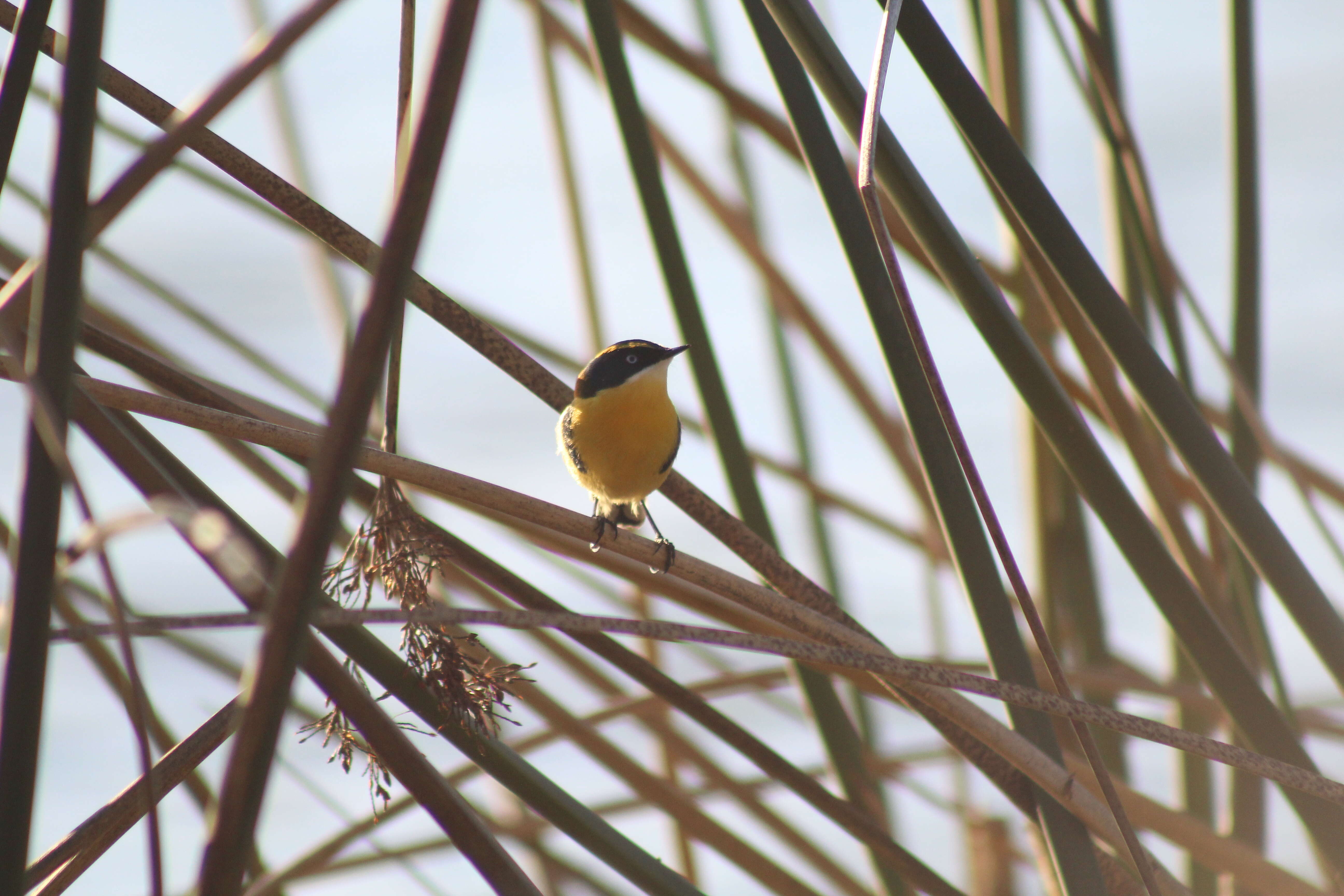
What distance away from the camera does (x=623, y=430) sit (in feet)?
6.84

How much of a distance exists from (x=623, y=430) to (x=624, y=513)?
44cm

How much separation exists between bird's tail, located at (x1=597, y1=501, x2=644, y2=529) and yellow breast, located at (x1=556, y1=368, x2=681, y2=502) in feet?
0.47

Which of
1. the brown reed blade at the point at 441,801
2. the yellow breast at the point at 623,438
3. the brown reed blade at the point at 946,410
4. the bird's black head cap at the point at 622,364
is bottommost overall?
the brown reed blade at the point at 441,801

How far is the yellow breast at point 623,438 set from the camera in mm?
1989

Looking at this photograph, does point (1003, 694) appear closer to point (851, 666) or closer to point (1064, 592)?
point (851, 666)

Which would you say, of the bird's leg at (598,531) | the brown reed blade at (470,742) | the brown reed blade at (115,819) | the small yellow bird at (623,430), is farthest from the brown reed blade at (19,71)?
the small yellow bird at (623,430)

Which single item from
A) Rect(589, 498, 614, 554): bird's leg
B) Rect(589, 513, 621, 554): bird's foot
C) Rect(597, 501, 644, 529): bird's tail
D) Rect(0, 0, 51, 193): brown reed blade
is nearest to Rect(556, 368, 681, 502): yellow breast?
Rect(597, 501, 644, 529): bird's tail

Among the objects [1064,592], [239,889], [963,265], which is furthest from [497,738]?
[1064,592]

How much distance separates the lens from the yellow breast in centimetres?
199

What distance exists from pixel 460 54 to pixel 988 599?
72 centimetres

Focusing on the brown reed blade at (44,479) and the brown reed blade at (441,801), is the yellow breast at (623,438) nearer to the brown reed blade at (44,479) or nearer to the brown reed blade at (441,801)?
the brown reed blade at (441,801)

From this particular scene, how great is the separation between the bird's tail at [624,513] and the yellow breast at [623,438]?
0.14 metres

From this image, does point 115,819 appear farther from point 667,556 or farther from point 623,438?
point 623,438

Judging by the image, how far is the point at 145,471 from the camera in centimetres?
78
